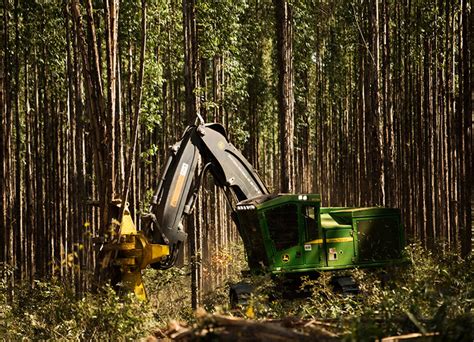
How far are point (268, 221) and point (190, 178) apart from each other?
174cm

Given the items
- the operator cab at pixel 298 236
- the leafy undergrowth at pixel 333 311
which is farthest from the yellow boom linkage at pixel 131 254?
the operator cab at pixel 298 236

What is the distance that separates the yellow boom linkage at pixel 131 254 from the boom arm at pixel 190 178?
82 cm

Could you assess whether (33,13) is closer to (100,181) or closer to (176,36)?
(176,36)

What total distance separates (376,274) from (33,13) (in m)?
12.5

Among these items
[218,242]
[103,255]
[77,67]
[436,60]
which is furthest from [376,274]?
[218,242]

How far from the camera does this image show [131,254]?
9.23 meters

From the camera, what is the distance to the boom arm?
1056 cm

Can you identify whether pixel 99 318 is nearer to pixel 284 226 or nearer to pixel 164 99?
pixel 284 226

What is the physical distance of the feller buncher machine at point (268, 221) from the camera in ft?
35.3

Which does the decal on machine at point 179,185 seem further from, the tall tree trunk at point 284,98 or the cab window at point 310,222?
the tall tree trunk at point 284,98

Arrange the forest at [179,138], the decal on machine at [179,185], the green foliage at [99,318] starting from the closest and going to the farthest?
the green foliage at [99,318] < the forest at [179,138] < the decal on machine at [179,185]

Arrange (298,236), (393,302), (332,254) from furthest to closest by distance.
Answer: (332,254) → (298,236) → (393,302)

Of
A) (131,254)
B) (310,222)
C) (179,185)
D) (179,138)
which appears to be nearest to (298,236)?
(310,222)

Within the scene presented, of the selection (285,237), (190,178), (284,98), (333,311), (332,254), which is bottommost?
(333,311)
